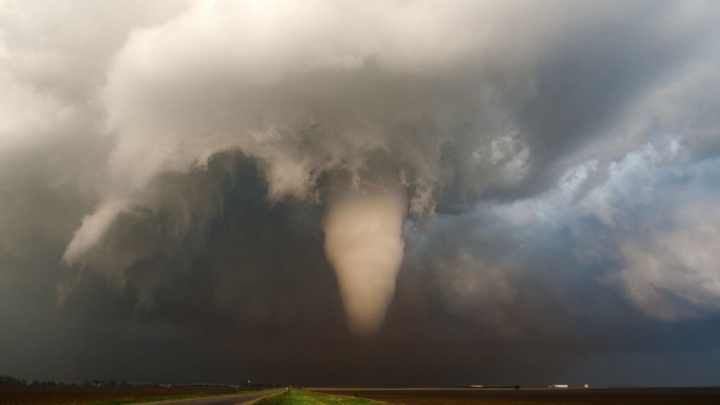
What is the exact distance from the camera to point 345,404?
104188mm

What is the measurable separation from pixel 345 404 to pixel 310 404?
9.48 m

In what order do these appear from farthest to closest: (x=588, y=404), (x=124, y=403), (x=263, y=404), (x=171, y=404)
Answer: (x=588, y=404) → (x=263, y=404) → (x=124, y=403) → (x=171, y=404)

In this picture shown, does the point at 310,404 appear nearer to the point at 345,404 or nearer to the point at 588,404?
the point at 345,404

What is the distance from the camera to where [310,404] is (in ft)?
320

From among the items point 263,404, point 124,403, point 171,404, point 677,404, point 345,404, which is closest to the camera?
point 171,404

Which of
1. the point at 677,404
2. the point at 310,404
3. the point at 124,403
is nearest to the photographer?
the point at 124,403

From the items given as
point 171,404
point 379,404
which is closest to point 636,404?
point 379,404

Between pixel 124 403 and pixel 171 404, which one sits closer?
pixel 171 404

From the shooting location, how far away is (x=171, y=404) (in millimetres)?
69188

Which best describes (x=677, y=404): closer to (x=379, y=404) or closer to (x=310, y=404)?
(x=379, y=404)

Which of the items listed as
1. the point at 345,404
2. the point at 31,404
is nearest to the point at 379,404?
the point at 345,404

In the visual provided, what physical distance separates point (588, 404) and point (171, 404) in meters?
106

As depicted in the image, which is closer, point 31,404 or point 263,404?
point 31,404

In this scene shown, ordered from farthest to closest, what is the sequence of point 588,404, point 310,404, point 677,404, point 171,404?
point 588,404
point 677,404
point 310,404
point 171,404
